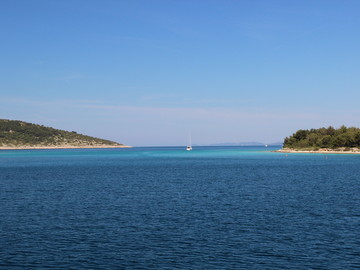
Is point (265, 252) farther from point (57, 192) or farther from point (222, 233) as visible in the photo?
point (57, 192)

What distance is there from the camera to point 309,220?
38844 millimetres

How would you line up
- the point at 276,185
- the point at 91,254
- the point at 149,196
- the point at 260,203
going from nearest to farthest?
the point at 91,254
the point at 260,203
the point at 149,196
the point at 276,185

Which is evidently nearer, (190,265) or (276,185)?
(190,265)

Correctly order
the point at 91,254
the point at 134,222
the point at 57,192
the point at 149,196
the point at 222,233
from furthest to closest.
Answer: the point at 57,192
the point at 149,196
the point at 134,222
the point at 222,233
the point at 91,254

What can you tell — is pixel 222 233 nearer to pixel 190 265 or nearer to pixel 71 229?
pixel 190 265

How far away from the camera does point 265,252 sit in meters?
28.3

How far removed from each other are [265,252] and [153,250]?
8043mm

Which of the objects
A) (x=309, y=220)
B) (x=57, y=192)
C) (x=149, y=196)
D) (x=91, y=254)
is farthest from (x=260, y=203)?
(x=57, y=192)

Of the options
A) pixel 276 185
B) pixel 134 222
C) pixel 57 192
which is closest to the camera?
pixel 134 222

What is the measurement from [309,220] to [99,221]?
20.6 metres

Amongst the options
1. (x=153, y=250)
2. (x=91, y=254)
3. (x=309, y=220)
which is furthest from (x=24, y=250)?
(x=309, y=220)

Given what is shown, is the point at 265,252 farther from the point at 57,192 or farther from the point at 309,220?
the point at 57,192

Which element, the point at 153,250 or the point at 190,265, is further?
the point at 153,250

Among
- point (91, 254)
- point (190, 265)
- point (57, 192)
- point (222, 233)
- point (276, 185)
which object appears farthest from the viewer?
point (276, 185)
